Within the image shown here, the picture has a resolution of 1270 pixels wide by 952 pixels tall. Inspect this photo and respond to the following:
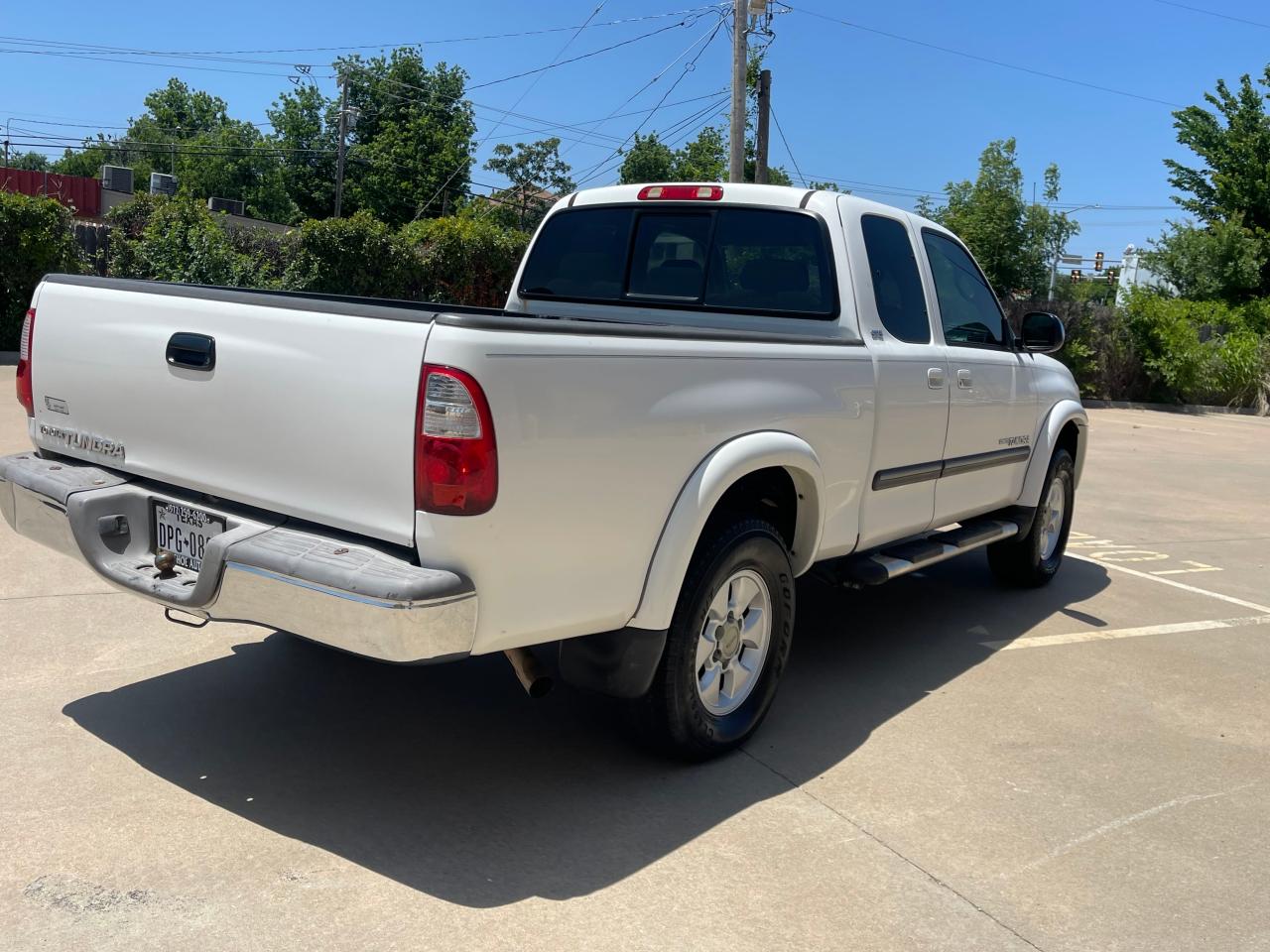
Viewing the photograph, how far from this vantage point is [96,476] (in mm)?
3789

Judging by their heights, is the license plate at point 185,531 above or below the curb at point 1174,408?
above

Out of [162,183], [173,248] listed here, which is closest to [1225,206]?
[173,248]

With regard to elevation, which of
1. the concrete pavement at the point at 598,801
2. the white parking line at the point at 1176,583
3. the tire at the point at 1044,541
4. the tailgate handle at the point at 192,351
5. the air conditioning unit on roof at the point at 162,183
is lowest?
the concrete pavement at the point at 598,801

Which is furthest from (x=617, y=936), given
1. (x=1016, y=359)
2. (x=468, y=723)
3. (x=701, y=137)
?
(x=701, y=137)

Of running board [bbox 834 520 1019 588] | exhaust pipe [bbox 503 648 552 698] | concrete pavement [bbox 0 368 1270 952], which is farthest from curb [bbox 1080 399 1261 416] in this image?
exhaust pipe [bbox 503 648 552 698]

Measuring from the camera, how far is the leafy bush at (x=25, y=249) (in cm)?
1569

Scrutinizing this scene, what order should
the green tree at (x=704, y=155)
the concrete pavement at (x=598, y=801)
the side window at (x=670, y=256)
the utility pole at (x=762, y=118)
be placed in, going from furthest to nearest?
the green tree at (x=704, y=155) < the utility pole at (x=762, y=118) < the side window at (x=670, y=256) < the concrete pavement at (x=598, y=801)

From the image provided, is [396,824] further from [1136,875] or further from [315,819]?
[1136,875]

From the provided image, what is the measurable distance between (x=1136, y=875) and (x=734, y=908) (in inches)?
52.1

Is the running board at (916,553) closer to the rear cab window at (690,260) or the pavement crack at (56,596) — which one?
the rear cab window at (690,260)

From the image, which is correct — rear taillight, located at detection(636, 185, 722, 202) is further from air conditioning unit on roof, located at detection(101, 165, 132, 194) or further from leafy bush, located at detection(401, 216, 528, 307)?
air conditioning unit on roof, located at detection(101, 165, 132, 194)

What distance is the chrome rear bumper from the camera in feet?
9.43

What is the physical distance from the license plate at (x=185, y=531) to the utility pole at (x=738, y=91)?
1623 cm

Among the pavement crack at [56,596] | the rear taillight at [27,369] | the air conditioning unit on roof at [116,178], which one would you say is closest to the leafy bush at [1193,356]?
the pavement crack at [56,596]
